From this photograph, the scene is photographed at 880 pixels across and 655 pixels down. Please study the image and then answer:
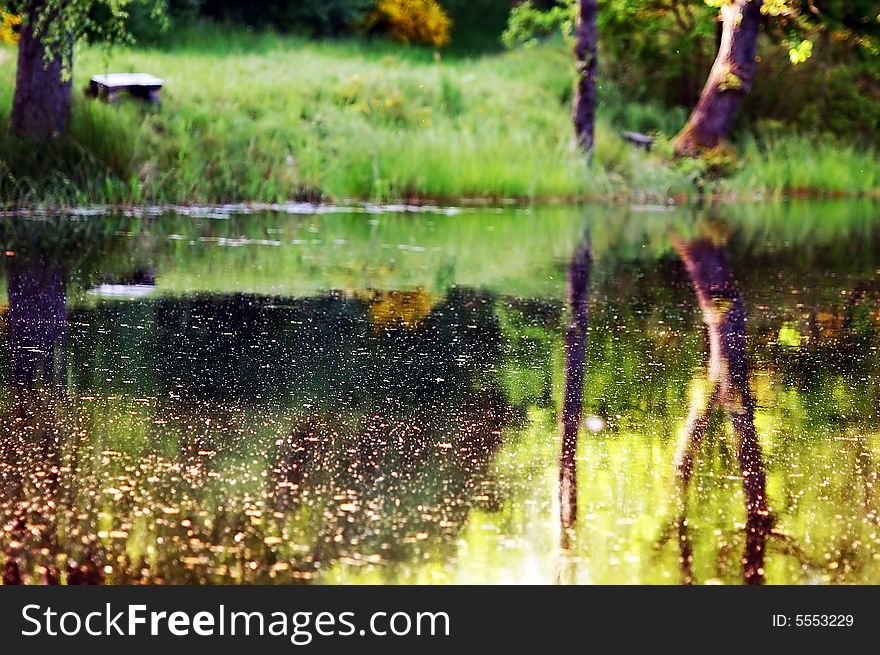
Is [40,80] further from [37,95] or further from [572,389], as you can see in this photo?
[572,389]

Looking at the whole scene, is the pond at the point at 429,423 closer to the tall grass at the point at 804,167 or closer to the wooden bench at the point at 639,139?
the tall grass at the point at 804,167

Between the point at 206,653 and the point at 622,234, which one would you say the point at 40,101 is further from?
the point at 206,653

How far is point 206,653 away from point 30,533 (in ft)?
3.19

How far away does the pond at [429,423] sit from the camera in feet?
15.0

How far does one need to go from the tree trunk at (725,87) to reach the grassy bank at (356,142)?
105cm

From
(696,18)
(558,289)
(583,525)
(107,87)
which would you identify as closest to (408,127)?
(107,87)

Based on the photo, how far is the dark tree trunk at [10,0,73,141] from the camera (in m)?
19.4

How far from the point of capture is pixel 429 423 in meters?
6.51

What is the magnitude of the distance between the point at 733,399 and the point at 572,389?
72 centimetres

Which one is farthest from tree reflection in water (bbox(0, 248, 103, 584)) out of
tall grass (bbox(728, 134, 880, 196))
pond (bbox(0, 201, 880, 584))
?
tall grass (bbox(728, 134, 880, 196))

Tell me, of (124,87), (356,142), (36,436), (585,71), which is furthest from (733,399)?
(585,71)

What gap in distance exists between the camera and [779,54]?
37.2m

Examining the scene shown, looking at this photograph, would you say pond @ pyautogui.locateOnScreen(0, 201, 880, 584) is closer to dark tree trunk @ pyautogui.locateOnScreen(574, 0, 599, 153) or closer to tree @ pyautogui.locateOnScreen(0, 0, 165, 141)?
tree @ pyautogui.locateOnScreen(0, 0, 165, 141)

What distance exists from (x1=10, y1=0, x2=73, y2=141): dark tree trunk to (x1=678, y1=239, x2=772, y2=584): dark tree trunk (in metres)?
8.82
